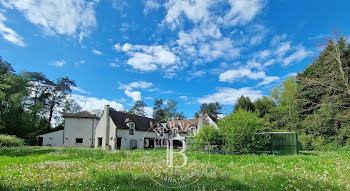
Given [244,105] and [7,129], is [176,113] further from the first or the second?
[7,129]

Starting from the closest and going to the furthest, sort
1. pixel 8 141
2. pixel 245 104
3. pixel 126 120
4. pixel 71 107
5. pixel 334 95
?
pixel 334 95, pixel 8 141, pixel 126 120, pixel 245 104, pixel 71 107

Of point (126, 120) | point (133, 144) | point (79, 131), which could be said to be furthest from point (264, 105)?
point (79, 131)

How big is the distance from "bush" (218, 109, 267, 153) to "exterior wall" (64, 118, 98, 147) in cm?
3066

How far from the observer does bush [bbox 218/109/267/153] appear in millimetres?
18078

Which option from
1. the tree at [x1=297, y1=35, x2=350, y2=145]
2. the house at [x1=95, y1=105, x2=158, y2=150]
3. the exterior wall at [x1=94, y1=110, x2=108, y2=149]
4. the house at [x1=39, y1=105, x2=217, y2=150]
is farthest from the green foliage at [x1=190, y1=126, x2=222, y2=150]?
the exterior wall at [x1=94, y1=110, x2=108, y2=149]

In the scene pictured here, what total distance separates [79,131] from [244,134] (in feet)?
110

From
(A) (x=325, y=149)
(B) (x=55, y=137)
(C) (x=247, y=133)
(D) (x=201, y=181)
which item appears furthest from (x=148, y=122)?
(D) (x=201, y=181)

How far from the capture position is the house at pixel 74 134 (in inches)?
1526

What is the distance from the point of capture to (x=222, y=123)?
65.8 ft

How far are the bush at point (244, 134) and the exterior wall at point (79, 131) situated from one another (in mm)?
30657

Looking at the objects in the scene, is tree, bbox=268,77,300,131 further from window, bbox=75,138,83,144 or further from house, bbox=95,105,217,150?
window, bbox=75,138,83,144

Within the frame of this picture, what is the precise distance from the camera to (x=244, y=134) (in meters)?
18.1

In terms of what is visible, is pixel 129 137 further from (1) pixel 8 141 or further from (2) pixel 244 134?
(2) pixel 244 134

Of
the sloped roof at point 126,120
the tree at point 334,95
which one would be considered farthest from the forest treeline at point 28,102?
the tree at point 334,95
